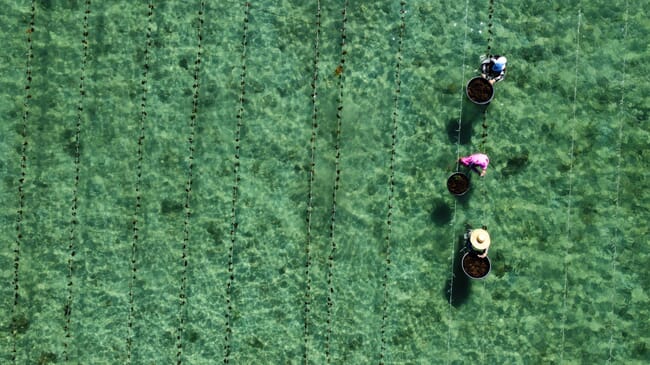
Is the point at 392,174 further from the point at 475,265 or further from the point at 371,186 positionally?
the point at 475,265

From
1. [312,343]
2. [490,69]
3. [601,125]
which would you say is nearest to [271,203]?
[312,343]

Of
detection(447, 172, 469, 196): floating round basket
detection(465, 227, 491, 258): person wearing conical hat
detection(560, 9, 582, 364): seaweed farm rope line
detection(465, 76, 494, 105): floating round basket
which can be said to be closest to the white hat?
detection(465, 227, 491, 258): person wearing conical hat

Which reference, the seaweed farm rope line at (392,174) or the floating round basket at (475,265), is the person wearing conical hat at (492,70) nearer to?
the seaweed farm rope line at (392,174)

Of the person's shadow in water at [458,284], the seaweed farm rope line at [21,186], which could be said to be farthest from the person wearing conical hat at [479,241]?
the seaweed farm rope line at [21,186]

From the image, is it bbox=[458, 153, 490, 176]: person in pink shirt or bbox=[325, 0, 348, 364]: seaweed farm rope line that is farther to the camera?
bbox=[325, 0, 348, 364]: seaweed farm rope line

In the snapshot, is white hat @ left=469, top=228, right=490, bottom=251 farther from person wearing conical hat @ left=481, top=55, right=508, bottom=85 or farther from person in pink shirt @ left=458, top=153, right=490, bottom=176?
person wearing conical hat @ left=481, top=55, right=508, bottom=85

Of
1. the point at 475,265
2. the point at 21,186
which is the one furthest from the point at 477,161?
the point at 21,186
